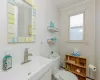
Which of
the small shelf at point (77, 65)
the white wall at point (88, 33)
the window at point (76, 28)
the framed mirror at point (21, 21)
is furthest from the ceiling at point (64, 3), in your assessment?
the small shelf at point (77, 65)

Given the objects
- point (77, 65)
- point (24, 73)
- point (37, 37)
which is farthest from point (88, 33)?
point (24, 73)

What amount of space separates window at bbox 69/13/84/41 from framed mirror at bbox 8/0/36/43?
1393 mm

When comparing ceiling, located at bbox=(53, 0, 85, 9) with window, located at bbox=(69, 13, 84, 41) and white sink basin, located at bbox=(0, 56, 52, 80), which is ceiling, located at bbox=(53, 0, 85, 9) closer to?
window, located at bbox=(69, 13, 84, 41)

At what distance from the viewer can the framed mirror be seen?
0.99 m

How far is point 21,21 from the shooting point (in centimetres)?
118

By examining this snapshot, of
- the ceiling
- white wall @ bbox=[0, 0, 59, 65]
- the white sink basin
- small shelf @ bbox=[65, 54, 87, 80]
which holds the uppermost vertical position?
the ceiling

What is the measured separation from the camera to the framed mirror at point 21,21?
99cm

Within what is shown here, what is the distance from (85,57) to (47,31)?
48.8 inches

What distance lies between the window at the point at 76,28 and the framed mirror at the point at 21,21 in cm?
139

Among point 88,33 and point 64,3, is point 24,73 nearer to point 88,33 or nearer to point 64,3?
point 88,33

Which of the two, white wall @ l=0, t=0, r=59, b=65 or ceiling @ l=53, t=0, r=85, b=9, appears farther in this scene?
ceiling @ l=53, t=0, r=85, b=9

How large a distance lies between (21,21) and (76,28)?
5.63 ft

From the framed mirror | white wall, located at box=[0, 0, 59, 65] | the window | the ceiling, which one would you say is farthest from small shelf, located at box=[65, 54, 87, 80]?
the ceiling

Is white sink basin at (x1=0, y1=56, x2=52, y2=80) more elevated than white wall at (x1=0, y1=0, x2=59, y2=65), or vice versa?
white wall at (x1=0, y1=0, x2=59, y2=65)
